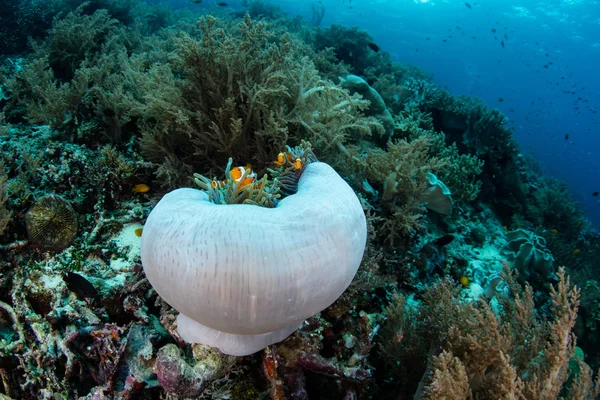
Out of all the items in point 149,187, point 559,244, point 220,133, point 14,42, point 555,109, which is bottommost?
point 555,109

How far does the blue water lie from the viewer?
37.8 m

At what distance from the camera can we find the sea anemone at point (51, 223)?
2.67m

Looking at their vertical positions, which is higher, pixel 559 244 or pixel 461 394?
pixel 461 394

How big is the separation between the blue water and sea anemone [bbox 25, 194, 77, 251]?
33681 millimetres

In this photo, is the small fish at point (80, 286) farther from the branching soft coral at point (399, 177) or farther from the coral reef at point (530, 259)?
the coral reef at point (530, 259)

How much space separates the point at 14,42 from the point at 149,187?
639cm

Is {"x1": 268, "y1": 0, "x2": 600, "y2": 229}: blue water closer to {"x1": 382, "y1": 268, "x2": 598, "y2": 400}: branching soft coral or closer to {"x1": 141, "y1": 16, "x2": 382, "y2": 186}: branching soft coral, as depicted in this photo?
{"x1": 141, "y1": 16, "x2": 382, "y2": 186}: branching soft coral

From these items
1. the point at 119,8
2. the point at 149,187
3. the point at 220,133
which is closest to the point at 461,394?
the point at 220,133

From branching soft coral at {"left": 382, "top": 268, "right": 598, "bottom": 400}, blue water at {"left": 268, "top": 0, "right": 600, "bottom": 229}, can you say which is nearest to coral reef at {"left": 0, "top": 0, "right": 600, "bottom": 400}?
branching soft coral at {"left": 382, "top": 268, "right": 598, "bottom": 400}

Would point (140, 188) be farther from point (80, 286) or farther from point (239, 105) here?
point (239, 105)

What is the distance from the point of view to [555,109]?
2537 inches

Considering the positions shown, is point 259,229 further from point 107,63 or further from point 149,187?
point 107,63

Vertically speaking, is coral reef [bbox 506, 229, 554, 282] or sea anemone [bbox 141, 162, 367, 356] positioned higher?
sea anemone [bbox 141, 162, 367, 356]

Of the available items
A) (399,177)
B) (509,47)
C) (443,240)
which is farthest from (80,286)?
(509,47)
